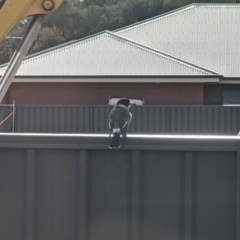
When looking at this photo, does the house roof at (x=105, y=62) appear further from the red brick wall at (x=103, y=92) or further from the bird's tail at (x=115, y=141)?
the bird's tail at (x=115, y=141)

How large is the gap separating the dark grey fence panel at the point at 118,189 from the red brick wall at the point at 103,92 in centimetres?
1727

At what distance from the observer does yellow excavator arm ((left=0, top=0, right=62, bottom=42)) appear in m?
4.44

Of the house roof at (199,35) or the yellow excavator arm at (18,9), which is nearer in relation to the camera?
the yellow excavator arm at (18,9)

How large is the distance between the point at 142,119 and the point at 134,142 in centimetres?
1035

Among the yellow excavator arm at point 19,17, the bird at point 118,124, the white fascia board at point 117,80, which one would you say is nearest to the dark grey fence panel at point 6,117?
the white fascia board at point 117,80

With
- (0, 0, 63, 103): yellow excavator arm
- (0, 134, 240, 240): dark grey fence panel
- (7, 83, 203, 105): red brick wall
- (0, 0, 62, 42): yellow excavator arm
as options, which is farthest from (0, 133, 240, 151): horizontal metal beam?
(7, 83, 203, 105): red brick wall

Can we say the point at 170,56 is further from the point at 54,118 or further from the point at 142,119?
the point at 54,118

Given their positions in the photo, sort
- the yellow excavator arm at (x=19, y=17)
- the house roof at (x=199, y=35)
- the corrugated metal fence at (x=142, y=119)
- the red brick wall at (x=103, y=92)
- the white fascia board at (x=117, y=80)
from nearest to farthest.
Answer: the yellow excavator arm at (x=19, y=17)
the corrugated metal fence at (x=142, y=119)
the white fascia board at (x=117, y=80)
the red brick wall at (x=103, y=92)
the house roof at (x=199, y=35)

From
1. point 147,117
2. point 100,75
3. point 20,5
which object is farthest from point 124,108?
point 100,75

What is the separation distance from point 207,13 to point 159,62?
6006mm

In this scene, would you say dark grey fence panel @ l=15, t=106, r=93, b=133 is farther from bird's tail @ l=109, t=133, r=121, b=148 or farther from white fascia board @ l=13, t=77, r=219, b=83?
bird's tail @ l=109, t=133, r=121, b=148

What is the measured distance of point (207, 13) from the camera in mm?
26125

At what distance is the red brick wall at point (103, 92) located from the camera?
2100 centimetres

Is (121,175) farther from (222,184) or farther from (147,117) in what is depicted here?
(147,117)
